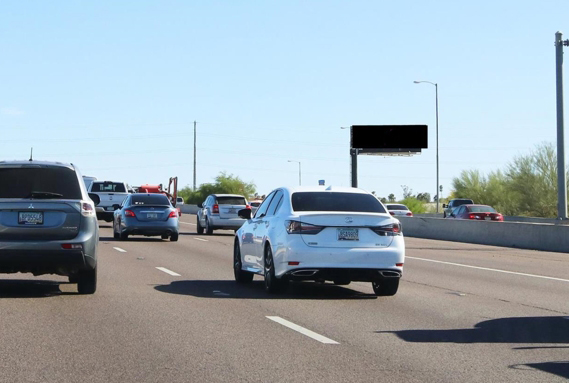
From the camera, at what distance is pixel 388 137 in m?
80.1

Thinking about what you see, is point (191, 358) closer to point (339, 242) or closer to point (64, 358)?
point (64, 358)

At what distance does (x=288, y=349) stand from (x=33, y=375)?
8.08 feet

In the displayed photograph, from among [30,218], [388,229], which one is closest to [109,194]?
[30,218]

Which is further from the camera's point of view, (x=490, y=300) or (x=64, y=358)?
(x=490, y=300)

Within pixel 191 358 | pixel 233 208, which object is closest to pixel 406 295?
pixel 191 358

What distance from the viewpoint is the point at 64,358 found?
887cm

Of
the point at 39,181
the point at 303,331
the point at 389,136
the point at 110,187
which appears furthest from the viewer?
the point at 389,136

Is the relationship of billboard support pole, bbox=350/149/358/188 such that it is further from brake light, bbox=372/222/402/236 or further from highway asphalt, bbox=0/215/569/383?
brake light, bbox=372/222/402/236

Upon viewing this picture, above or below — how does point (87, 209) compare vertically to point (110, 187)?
below

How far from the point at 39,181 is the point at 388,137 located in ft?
219

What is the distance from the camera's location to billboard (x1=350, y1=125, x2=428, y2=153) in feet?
262

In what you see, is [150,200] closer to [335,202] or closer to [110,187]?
[110,187]

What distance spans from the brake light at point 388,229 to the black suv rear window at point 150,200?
18.4m

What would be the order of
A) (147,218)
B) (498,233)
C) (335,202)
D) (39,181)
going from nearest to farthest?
(39,181) → (335,202) → (147,218) → (498,233)
